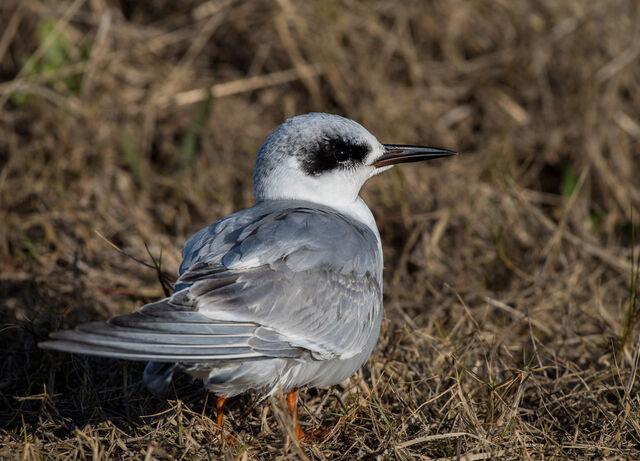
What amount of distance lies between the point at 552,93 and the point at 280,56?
2347mm

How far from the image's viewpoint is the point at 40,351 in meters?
3.69

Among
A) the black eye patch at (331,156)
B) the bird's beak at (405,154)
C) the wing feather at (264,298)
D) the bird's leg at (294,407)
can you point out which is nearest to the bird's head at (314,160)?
the black eye patch at (331,156)

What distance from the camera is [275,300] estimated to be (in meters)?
3.04

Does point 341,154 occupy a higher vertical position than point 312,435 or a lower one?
higher

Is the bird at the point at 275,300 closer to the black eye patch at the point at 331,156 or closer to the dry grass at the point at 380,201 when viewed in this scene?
the black eye patch at the point at 331,156

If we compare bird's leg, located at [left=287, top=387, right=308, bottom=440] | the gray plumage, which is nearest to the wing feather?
the gray plumage

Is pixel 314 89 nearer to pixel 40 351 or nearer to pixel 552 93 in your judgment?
pixel 552 93

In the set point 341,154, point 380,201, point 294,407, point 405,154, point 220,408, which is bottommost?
point 380,201

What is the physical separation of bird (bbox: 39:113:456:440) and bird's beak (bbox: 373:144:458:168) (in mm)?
262

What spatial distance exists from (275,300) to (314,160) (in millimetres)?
955

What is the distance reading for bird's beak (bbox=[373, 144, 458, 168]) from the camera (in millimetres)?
3963

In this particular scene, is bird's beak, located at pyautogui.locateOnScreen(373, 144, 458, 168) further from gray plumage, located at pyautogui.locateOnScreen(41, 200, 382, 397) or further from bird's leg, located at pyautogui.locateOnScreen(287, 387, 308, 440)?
bird's leg, located at pyautogui.locateOnScreen(287, 387, 308, 440)

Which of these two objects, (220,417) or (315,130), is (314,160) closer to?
(315,130)

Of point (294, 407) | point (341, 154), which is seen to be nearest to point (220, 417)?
point (294, 407)
